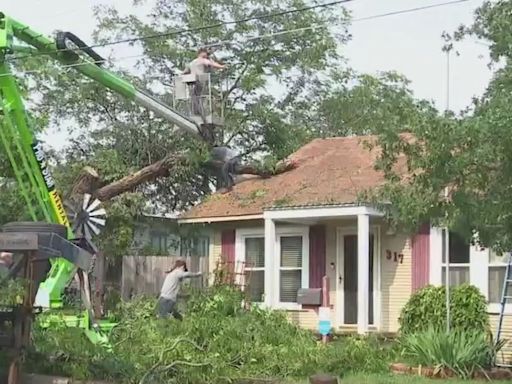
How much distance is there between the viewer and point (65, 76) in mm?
26125

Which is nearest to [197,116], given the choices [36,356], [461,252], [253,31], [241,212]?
[241,212]

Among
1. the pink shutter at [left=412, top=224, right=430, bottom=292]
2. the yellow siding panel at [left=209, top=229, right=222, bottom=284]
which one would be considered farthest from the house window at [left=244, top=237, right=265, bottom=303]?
the pink shutter at [left=412, top=224, right=430, bottom=292]

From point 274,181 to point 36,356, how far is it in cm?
1027

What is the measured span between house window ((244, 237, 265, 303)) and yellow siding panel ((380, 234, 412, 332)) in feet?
10.7

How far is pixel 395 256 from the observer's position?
61.3 ft

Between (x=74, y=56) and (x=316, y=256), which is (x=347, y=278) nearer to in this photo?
(x=316, y=256)

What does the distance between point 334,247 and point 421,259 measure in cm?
239

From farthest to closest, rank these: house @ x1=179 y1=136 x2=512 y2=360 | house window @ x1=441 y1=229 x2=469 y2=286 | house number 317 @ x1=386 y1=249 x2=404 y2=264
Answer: house number 317 @ x1=386 y1=249 x2=404 y2=264, house @ x1=179 y1=136 x2=512 y2=360, house window @ x1=441 y1=229 x2=469 y2=286

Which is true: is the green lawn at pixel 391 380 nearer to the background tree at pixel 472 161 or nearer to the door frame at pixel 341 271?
the background tree at pixel 472 161

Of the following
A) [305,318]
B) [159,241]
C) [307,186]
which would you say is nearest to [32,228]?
[305,318]

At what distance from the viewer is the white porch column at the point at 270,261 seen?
19.4m

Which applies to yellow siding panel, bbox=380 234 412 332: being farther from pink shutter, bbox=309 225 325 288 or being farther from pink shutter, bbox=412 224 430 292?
pink shutter, bbox=309 225 325 288

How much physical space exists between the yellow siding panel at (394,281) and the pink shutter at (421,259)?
16 centimetres

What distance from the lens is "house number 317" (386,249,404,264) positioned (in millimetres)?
18531
